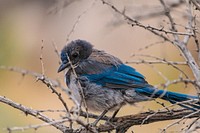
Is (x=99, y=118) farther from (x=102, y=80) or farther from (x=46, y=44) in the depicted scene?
(x=46, y=44)

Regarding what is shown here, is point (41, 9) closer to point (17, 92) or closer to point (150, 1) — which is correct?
point (17, 92)

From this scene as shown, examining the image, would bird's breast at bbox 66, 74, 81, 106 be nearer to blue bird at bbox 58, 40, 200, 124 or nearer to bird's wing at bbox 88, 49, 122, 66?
blue bird at bbox 58, 40, 200, 124

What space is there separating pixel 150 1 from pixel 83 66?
3.37 meters

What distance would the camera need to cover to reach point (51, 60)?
12.3 metres

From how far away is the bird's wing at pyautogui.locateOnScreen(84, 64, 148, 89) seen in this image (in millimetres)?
5441

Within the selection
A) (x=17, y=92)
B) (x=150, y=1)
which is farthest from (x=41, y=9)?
(x=150, y=1)

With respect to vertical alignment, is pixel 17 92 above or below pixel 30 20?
below

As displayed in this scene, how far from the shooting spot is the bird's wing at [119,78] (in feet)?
17.9

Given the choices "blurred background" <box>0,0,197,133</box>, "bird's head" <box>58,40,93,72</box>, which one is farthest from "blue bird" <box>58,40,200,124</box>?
"blurred background" <box>0,0,197,133</box>

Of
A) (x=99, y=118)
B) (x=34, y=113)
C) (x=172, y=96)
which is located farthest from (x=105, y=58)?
(x=34, y=113)

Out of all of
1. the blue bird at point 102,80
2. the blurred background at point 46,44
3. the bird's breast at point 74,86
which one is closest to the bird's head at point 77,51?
the blue bird at point 102,80

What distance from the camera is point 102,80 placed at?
223 inches

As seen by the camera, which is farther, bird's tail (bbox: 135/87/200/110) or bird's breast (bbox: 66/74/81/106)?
bird's breast (bbox: 66/74/81/106)

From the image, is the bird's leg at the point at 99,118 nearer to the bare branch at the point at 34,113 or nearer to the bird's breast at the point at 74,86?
the bird's breast at the point at 74,86
